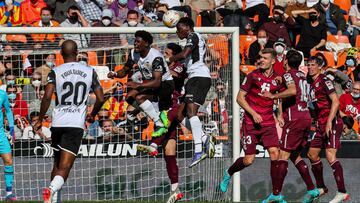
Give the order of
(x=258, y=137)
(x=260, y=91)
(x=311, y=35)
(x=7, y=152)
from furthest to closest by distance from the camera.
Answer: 1. (x=311, y=35)
2. (x=7, y=152)
3. (x=258, y=137)
4. (x=260, y=91)

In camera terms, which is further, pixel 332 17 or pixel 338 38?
pixel 332 17

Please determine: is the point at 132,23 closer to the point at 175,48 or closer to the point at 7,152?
the point at 175,48

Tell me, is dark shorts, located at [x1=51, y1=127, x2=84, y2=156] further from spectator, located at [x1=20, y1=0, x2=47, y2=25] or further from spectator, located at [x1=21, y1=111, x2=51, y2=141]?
spectator, located at [x1=20, y1=0, x2=47, y2=25]

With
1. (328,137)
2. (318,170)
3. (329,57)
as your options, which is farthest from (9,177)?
(329,57)

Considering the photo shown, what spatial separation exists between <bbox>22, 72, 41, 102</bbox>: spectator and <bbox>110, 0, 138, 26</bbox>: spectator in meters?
5.09

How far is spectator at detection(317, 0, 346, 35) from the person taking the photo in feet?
74.8

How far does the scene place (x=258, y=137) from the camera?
1477 cm

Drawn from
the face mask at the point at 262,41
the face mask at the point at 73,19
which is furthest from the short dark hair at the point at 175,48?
the face mask at the point at 73,19

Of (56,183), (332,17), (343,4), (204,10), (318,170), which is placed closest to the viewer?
(56,183)

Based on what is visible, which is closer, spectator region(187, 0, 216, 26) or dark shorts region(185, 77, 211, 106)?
dark shorts region(185, 77, 211, 106)

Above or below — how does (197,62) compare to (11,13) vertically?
below

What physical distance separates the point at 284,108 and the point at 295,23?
7.33 metres

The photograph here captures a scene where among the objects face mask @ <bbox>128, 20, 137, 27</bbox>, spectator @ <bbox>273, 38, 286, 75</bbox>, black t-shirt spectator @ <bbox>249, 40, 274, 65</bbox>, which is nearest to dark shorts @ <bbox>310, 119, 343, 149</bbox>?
spectator @ <bbox>273, 38, 286, 75</bbox>

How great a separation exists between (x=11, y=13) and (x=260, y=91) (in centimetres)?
892
